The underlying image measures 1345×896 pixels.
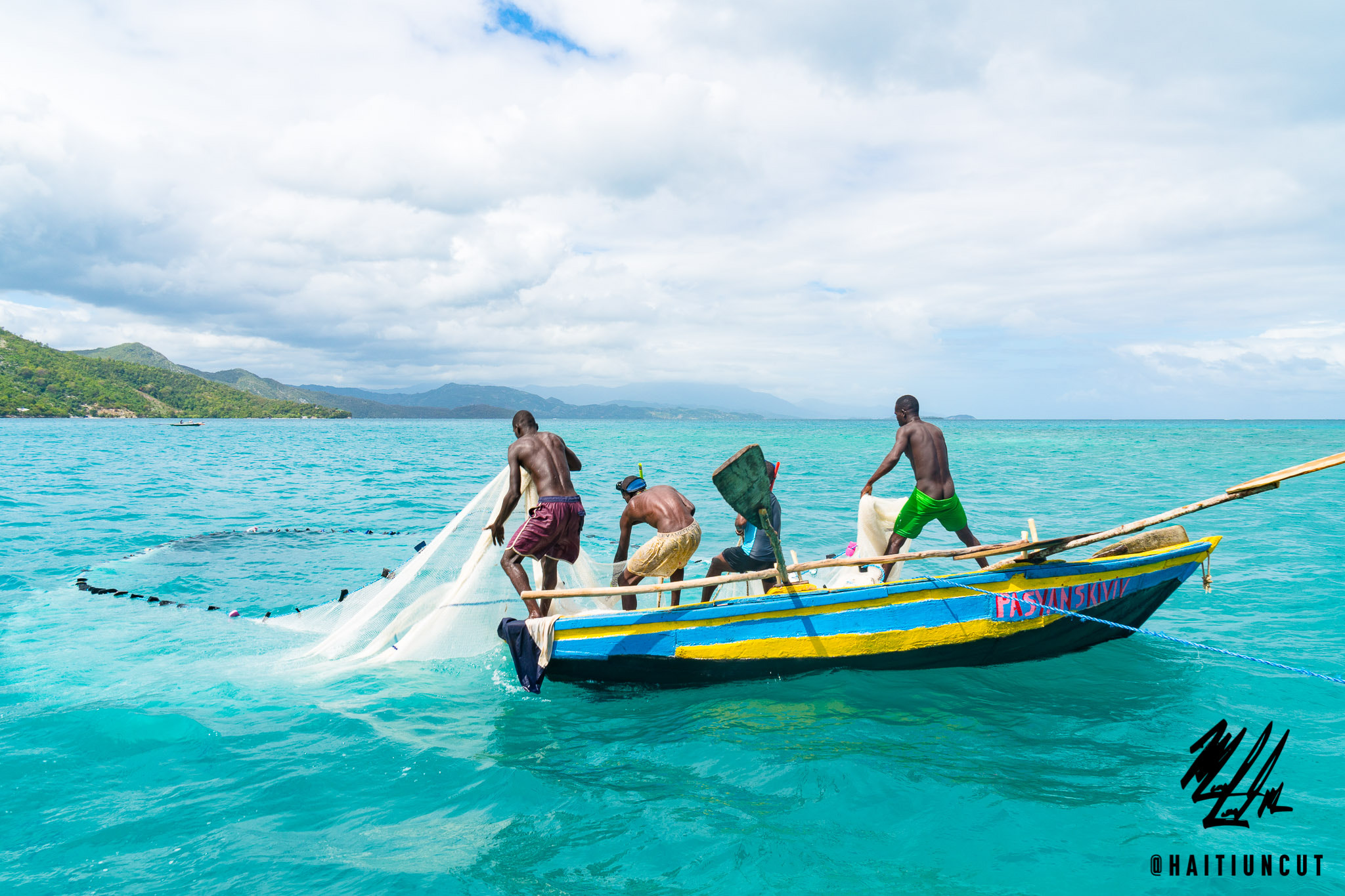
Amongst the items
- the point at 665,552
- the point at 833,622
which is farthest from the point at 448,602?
the point at 833,622

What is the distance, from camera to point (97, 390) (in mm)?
128125

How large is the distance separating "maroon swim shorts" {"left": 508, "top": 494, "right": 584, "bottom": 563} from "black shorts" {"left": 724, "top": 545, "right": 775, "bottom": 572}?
1647mm

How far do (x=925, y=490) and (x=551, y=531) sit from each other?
14.2 feet

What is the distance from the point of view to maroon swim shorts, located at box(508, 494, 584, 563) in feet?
22.3

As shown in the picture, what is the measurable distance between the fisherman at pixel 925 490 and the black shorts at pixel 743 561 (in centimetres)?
146

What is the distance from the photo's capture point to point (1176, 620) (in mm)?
9062

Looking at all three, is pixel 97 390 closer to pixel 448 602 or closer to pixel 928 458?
pixel 448 602

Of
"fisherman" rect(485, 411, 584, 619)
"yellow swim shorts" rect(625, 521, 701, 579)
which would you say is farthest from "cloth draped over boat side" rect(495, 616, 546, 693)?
"yellow swim shorts" rect(625, 521, 701, 579)

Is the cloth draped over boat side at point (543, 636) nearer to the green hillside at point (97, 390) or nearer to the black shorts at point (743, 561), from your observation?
the black shorts at point (743, 561)

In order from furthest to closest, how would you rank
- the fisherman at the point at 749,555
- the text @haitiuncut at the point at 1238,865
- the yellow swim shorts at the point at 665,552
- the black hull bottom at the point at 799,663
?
the fisherman at the point at 749,555, the yellow swim shorts at the point at 665,552, the black hull bottom at the point at 799,663, the text @haitiuncut at the point at 1238,865

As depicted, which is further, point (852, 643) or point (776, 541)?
point (852, 643)

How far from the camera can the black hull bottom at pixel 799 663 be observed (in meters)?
6.43

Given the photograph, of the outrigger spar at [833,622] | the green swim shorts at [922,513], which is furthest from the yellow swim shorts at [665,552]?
the green swim shorts at [922,513]

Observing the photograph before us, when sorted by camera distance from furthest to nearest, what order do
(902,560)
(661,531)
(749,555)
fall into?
(749,555) → (661,531) → (902,560)
